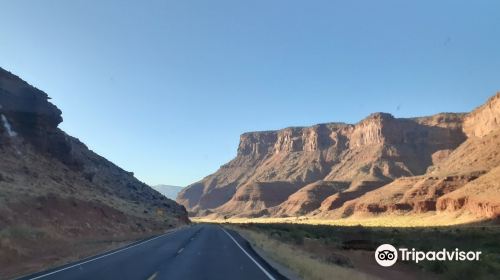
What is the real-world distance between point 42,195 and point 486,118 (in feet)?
447

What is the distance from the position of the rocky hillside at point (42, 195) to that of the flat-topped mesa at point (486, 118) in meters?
102

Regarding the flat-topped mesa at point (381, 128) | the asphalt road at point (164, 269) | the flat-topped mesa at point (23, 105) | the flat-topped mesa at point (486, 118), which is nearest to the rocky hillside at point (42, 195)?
the flat-topped mesa at point (23, 105)

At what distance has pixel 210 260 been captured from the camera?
21344 millimetres

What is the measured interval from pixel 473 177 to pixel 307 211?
70.7 meters

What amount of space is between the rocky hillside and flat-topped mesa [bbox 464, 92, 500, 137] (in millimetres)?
102276

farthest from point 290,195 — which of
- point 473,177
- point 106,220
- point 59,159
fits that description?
point 106,220

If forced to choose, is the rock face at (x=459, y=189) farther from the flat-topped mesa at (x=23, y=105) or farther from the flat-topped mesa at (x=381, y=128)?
the flat-topped mesa at (x=23, y=105)

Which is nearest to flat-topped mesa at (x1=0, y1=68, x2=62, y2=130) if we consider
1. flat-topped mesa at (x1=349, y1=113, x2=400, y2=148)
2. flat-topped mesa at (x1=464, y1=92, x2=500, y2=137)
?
flat-topped mesa at (x1=464, y1=92, x2=500, y2=137)

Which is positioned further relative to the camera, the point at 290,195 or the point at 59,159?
the point at 290,195

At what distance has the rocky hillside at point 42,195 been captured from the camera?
2652cm

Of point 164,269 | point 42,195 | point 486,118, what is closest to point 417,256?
point 164,269

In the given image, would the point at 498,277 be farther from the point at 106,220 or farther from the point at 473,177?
the point at 473,177

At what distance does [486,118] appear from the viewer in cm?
14488

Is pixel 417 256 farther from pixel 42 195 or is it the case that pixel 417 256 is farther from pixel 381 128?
pixel 381 128
